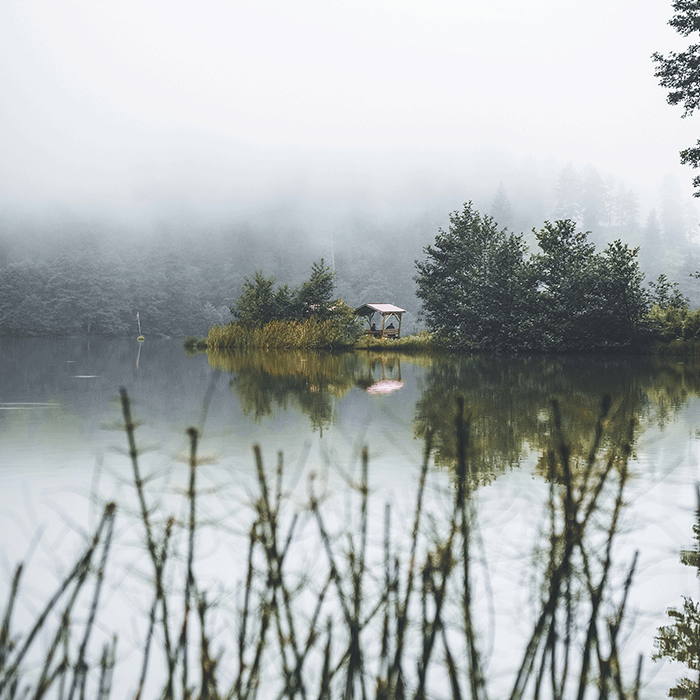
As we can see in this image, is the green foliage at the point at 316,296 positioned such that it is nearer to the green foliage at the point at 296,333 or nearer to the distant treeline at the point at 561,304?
the green foliage at the point at 296,333

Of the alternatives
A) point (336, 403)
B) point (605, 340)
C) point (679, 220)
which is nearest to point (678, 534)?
point (336, 403)

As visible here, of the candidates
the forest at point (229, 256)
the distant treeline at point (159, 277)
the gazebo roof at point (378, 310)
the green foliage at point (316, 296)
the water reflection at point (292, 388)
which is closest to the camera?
the water reflection at point (292, 388)

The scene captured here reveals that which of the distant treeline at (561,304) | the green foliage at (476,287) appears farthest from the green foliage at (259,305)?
the distant treeline at (561,304)

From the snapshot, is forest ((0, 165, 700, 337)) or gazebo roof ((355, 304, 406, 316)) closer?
gazebo roof ((355, 304, 406, 316))

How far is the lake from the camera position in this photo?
1478 millimetres

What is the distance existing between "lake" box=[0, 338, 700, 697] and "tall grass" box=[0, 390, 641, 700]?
0.07 ft

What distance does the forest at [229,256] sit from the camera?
73.4 m

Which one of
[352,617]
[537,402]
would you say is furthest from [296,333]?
[352,617]

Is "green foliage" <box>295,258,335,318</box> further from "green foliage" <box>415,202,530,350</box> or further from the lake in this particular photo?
the lake

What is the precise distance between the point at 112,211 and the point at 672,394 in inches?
5195

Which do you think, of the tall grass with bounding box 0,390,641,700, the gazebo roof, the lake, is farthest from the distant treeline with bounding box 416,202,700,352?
the tall grass with bounding box 0,390,641,700

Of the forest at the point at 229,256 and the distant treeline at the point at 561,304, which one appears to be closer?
the distant treeline at the point at 561,304

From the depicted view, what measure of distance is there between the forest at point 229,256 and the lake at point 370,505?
63.1 m

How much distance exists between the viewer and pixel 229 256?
10481 cm
